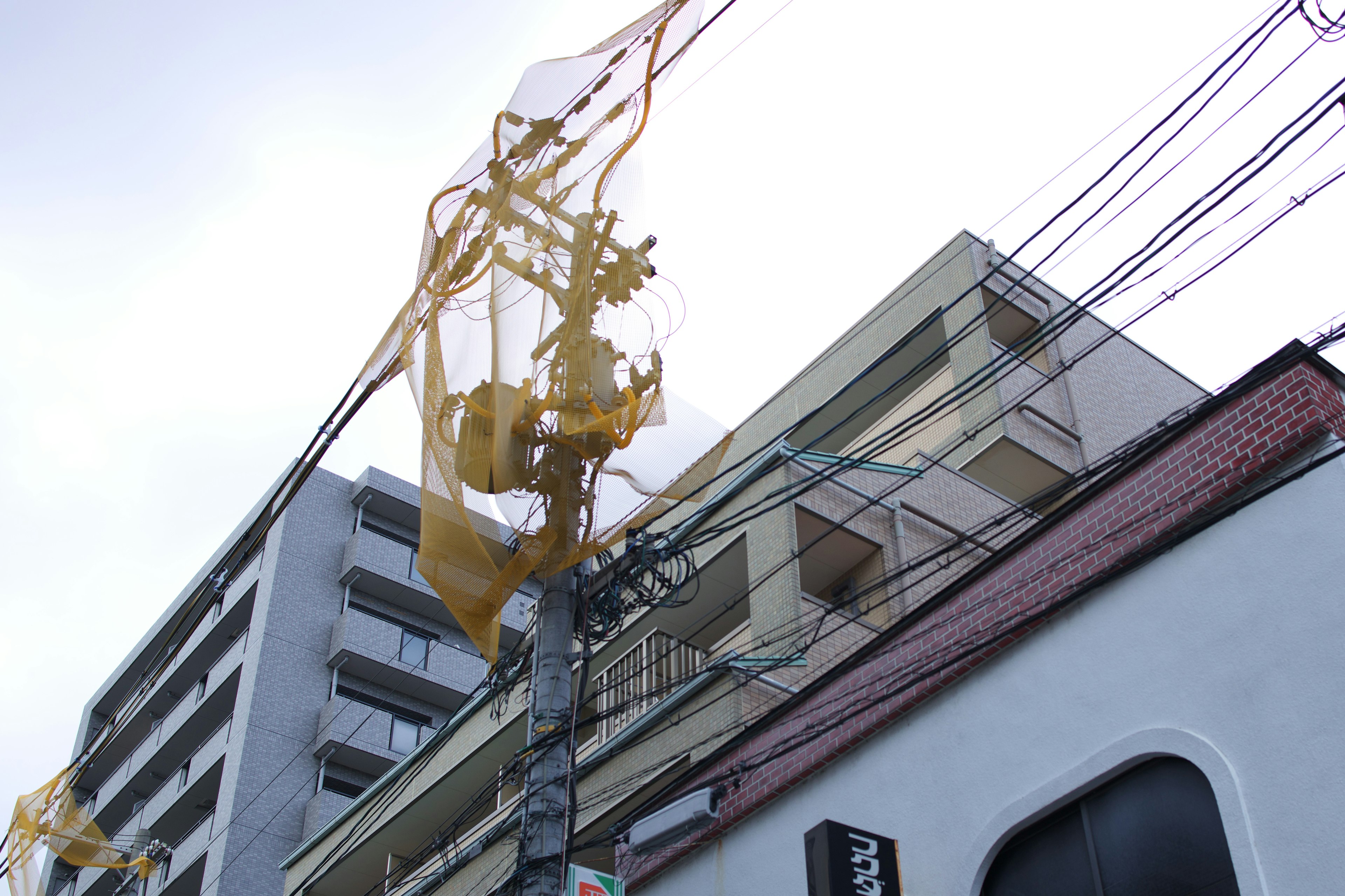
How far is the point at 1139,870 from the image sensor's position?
8.17 metres

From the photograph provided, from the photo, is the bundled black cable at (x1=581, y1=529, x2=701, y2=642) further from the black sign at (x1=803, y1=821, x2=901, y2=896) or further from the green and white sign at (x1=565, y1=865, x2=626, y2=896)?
the black sign at (x1=803, y1=821, x2=901, y2=896)

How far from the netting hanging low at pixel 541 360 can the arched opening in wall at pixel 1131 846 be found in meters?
4.11

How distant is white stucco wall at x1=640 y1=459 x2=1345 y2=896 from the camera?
7.32 m

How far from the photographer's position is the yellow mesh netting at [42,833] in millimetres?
18125

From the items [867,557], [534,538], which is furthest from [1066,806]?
[867,557]

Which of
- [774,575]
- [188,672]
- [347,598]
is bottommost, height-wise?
[774,575]

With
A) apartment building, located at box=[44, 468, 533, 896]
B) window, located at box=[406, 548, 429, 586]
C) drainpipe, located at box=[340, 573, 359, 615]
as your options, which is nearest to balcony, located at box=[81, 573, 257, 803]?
apartment building, located at box=[44, 468, 533, 896]

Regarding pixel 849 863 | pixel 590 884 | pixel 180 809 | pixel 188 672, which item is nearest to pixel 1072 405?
pixel 590 884

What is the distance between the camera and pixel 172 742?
124 feet

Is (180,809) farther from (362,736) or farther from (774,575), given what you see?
(774,575)

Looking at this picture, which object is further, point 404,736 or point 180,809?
point 180,809

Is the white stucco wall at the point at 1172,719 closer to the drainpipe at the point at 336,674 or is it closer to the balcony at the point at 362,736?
the balcony at the point at 362,736

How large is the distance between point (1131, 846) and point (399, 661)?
29.8 metres

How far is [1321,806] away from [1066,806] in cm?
200
